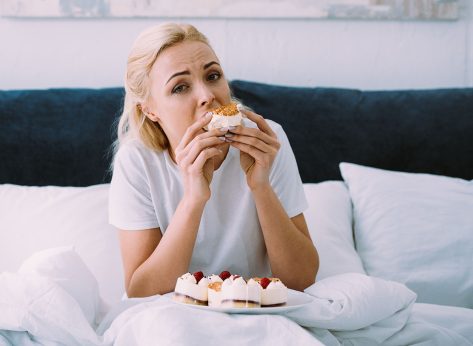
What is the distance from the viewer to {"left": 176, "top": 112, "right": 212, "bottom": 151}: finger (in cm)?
192

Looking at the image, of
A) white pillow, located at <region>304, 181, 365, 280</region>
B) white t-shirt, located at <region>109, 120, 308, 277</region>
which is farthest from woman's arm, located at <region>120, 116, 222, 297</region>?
white pillow, located at <region>304, 181, 365, 280</region>

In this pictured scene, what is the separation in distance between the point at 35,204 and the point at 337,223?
969mm

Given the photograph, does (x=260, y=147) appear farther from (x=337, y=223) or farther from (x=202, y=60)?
(x=337, y=223)

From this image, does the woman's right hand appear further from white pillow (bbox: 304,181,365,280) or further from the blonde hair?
white pillow (bbox: 304,181,365,280)

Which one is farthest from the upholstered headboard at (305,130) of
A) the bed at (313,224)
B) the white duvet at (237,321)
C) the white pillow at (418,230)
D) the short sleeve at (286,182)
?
the white duvet at (237,321)

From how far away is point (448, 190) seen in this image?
2469 mm

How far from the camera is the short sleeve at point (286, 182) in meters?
2.14

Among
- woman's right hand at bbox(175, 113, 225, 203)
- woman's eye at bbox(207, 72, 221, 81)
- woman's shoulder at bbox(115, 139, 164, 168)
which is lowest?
woman's shoulder at bbox(115, 139, 164, 168)

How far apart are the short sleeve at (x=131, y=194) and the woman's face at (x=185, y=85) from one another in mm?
151

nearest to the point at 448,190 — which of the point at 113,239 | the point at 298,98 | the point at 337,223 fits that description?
the point at 337,223

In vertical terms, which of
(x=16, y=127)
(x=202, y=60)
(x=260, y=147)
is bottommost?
(x=16, y=127)

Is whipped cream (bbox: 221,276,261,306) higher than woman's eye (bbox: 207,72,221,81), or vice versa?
woman's eye (bbox: 207,72,221,81)

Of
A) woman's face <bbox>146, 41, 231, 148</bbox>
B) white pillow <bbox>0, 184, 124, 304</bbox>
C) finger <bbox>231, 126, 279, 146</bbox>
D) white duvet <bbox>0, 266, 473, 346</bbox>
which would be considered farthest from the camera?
white pillow <bbox>0, 184, 124, 304</bbox>

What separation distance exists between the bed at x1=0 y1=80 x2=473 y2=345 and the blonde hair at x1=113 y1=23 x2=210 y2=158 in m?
0.33
